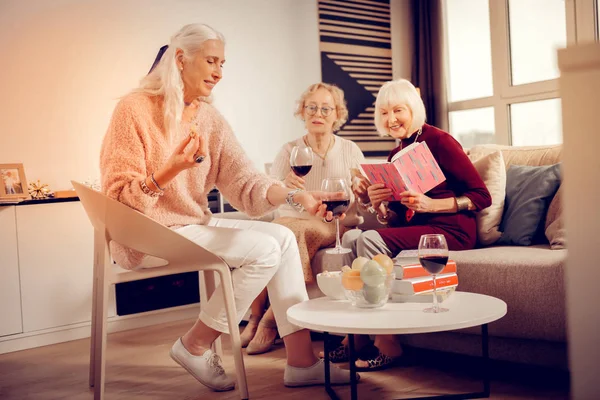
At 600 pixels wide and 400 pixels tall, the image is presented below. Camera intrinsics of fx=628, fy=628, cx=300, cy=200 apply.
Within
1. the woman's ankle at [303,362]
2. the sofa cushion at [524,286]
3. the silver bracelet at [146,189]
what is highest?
the silver bracelet at [146,189]

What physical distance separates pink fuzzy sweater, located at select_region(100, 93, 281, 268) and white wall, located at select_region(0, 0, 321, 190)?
1.51 metres

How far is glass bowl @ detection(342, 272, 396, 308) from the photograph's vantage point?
1.85m

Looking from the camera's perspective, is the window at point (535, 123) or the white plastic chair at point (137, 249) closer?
A: the white plastic chair at point (137, 249)

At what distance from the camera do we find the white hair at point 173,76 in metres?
2.21

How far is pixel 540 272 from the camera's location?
2135mm

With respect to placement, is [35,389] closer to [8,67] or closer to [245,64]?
[8,67]

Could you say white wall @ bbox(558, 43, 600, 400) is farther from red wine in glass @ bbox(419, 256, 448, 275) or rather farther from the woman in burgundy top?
the woman in burgundy top

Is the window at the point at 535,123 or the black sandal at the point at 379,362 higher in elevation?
the window at the point at 535,123

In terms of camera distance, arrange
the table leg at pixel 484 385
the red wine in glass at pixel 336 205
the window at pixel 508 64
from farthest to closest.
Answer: the window at pixel 508 64
the red wine in glass at pixel 336 205
the table leg at pixel 484 385

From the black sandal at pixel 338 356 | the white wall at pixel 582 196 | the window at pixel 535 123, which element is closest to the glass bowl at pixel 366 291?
the black sandal at pixel 338 356

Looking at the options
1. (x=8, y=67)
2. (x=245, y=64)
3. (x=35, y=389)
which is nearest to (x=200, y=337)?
(x=35, y=389)

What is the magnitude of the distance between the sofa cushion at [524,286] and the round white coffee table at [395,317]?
0.82ft

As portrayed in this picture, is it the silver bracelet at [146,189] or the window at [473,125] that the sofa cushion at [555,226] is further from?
the window at [473,125]

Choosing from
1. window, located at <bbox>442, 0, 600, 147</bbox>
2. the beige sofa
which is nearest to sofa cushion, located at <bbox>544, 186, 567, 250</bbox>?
the beige sofa
